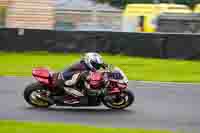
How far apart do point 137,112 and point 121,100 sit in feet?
1.41

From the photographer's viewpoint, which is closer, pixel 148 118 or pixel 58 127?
pixel 58 127

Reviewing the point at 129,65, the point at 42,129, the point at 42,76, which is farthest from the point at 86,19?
the point at 42,129

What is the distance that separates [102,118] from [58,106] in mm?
1549

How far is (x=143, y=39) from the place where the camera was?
857 inches

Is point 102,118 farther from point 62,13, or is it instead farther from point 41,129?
point 62,13

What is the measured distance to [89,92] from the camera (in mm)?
11938

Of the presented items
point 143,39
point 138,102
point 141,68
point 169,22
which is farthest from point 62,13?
point 138,102

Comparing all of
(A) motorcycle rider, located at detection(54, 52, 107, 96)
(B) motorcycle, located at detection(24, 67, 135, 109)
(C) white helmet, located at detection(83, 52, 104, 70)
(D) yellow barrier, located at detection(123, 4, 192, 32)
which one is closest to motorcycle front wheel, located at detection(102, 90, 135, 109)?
(B) motorcycle, located at detection(24, 67, 135, 109)

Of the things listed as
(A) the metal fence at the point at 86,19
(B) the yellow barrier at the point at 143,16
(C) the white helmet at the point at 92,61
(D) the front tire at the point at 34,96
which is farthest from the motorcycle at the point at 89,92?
(A) the metal fence at the point at 86,19

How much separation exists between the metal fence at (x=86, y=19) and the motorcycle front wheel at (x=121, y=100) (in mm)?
A: 20606

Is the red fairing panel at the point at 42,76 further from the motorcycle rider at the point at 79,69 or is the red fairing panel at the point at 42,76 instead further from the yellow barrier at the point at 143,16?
the yellow barrier at the point at 143,16

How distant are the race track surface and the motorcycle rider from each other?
398 millimetres

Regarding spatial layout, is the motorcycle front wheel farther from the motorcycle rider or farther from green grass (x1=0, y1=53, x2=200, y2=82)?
green grass (x1=0, y1=53, x2=200, y2=82)

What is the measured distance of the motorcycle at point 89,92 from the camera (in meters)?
11.9
